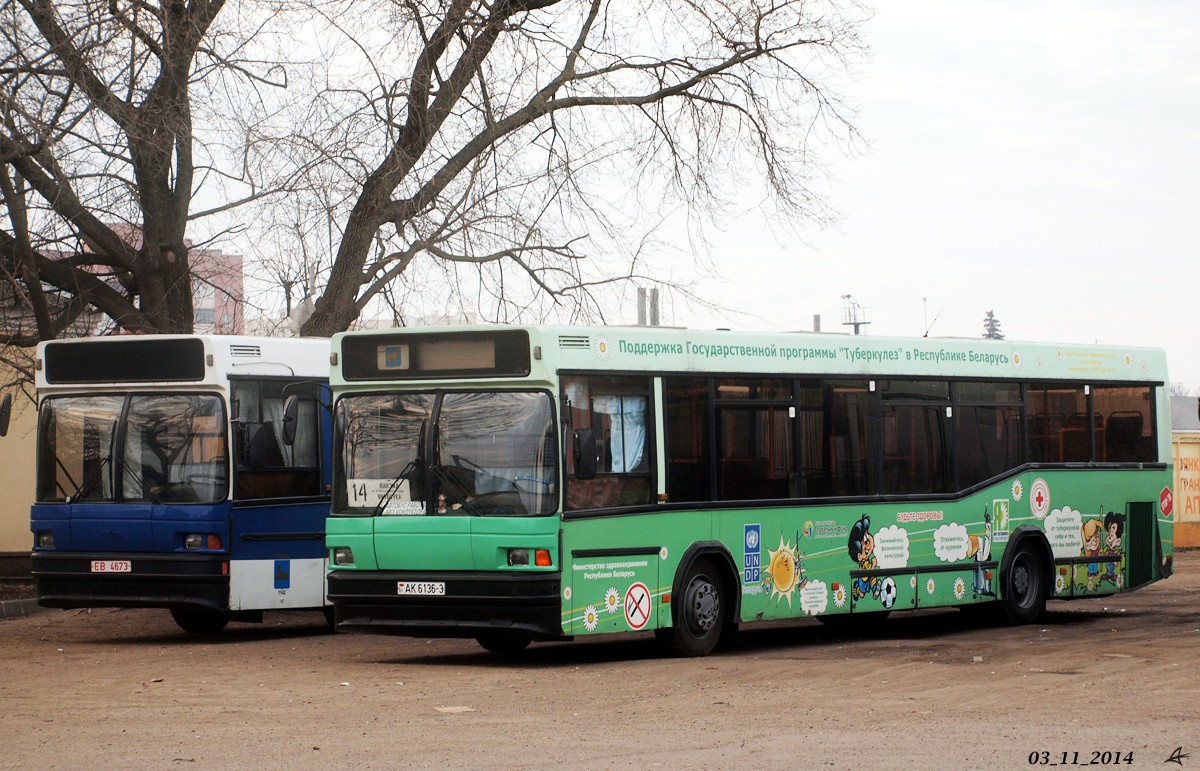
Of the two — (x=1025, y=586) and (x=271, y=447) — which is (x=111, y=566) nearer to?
(x=271, y=447)

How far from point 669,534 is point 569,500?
1.15 meters

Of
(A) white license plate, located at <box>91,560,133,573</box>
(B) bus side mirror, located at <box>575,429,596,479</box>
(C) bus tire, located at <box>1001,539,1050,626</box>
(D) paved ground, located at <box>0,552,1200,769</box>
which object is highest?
(B) bus side mirror, located at <box>575,429,596,479</box>

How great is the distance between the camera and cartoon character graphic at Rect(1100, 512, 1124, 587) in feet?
63.2

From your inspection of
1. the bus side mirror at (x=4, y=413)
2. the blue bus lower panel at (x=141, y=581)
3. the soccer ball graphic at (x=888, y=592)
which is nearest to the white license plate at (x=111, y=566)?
the blue bus lower panel at (x=141, y=581)

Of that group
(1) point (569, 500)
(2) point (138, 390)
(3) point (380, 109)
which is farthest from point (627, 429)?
(3) point (380, 109)

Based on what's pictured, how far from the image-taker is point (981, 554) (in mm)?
17750

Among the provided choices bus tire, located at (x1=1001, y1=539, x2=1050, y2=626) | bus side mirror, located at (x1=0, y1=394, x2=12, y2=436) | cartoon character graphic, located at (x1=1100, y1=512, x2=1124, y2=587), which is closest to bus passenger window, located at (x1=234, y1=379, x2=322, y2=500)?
bus side mirror, located at (x1=0, y1=394, x2=12, y2=436)

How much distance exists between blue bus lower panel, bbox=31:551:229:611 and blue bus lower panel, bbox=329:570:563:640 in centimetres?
258

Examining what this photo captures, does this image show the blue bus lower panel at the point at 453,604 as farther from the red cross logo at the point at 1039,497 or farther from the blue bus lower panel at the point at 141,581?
the red cross logo at the point at 1039,497

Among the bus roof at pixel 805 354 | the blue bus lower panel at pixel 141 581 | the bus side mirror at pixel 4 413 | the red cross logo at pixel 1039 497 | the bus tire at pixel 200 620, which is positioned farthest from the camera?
the bus tire at pixel 200 620

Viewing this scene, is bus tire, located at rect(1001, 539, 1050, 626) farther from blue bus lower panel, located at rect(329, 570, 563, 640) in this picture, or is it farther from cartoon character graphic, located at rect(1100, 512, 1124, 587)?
blue bus lower panel, located at rect(329, 570, 563, 640)

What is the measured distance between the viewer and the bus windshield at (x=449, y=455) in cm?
1361

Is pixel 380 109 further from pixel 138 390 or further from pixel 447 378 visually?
pixel 447 378

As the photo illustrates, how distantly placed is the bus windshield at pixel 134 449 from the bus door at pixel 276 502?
0.26 meters
